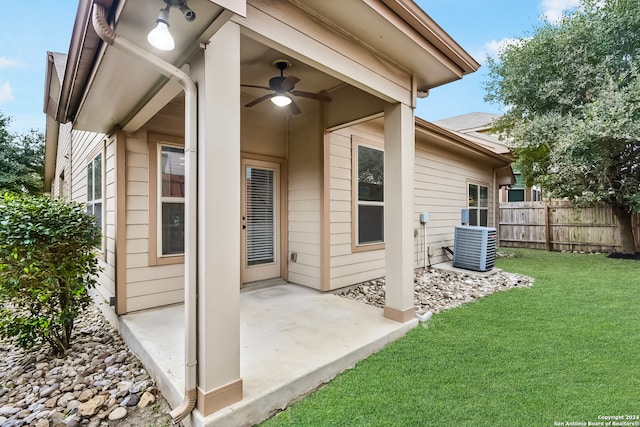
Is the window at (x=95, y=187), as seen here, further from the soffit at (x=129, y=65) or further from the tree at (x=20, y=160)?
the tree at (x=20, y=160)

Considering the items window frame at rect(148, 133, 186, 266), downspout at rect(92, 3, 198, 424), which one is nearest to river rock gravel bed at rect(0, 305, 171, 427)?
downspout at rect(92, 3, 198, 424)

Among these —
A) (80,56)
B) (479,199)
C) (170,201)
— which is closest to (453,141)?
(479,199)

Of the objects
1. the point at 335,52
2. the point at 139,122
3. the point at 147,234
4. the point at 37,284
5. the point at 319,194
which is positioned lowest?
the point at 37,284

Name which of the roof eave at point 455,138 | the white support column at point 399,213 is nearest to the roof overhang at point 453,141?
the roof eave at point 455,138

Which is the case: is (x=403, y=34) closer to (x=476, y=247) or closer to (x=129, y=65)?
(x=129, y=65)

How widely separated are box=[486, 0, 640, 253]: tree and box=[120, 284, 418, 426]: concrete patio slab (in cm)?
693

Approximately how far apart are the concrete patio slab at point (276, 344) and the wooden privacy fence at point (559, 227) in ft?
28.3

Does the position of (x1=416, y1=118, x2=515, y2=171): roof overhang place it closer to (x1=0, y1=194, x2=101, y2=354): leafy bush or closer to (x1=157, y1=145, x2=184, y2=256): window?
(x1=157, y1=145, x2=184, y2=256): window

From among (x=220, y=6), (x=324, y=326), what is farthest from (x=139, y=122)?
(x=324, y=326)

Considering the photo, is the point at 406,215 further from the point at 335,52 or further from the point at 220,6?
the point at 220,6

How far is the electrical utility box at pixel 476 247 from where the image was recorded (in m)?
5.77

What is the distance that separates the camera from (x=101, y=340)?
10.2ft

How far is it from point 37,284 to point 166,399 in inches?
65.7

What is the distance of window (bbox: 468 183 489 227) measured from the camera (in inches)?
318
